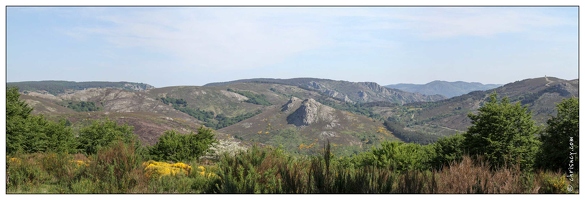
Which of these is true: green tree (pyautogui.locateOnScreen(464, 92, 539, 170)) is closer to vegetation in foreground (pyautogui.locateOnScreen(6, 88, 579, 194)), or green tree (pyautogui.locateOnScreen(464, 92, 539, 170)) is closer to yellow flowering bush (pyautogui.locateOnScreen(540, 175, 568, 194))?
vegetation in foreground (pyautogui.locateOnScreen(6, 88, 579, 194))

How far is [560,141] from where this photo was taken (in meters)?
15.0

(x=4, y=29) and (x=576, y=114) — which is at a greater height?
(x=4, y=29)

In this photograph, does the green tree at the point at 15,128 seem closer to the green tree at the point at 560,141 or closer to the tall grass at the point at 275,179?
the tall grass at the point at 275,179

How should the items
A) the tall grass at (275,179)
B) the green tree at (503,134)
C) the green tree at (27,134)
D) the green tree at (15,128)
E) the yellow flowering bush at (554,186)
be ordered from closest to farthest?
1. the tall grass at (275,179)
2. the yellow flowering bush at (554,186)
3. the green tree at (503,134)
4. the green tree at (15,128)
5. the green tree at (27,134)

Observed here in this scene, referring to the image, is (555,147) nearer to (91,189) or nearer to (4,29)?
(91,189)

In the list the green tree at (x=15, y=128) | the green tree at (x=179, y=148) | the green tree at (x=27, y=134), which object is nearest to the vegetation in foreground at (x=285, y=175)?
the green tree at (x=27, y=134)

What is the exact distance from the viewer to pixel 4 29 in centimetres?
1037

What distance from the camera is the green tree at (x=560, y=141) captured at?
14.5 meters

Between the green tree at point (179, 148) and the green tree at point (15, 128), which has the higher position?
the green tree at point (15, 128)

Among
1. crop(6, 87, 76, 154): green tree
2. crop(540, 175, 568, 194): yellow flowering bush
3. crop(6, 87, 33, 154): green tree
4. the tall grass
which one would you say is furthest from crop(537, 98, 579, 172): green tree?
crop(6, 87, 33, 154): green tree

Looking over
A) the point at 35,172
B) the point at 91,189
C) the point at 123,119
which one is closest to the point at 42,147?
the point at 35,172

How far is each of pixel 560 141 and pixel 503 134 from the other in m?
8.95

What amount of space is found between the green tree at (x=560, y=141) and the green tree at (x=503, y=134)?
23.0 feet

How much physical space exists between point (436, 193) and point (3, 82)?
1100cm
